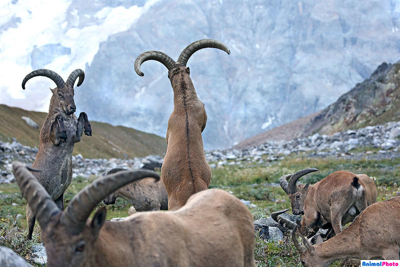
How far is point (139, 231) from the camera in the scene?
3.94 metres

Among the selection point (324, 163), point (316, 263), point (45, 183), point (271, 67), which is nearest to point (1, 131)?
point (324, 163)

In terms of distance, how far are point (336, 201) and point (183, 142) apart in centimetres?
369

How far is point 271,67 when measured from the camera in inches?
4301

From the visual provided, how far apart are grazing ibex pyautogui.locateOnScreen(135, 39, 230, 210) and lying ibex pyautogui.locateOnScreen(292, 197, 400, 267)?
2309 mm

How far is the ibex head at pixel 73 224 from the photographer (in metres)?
3.35

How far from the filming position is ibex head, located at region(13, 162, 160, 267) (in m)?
3.35

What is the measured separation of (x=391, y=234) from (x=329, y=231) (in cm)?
281

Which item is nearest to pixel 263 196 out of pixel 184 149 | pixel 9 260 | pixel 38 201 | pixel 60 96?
pixel 184 149

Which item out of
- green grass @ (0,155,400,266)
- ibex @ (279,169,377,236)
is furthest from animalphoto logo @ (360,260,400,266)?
ibex @ (279,169,377,236)

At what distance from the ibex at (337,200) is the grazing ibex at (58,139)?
17.9ft

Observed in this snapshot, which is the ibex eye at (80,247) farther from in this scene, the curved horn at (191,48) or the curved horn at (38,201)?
the curved horn at (191,48)

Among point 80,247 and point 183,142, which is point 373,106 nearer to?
point 183,142

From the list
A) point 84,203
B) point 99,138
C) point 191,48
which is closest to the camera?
point 84,203

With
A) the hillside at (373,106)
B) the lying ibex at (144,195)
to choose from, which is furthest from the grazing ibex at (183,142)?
the hillside at (373,106)
